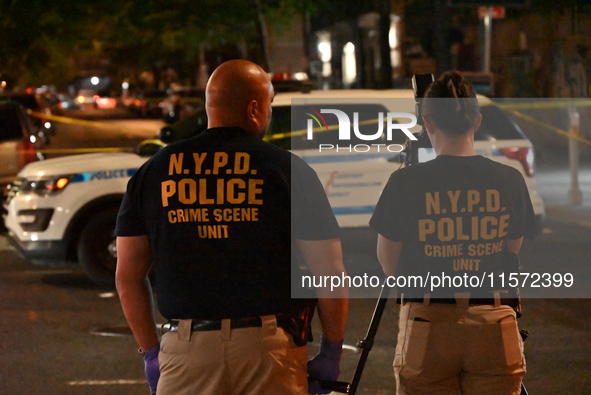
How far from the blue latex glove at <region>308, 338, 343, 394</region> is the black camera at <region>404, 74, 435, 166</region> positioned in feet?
3.11

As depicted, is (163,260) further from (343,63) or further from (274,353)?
(343,63)

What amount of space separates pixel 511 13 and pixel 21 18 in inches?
442

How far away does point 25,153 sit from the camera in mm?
12703

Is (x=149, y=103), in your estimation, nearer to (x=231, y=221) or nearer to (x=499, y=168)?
(x=499, y=168)

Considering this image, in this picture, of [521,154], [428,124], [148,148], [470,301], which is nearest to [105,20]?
[148,148]

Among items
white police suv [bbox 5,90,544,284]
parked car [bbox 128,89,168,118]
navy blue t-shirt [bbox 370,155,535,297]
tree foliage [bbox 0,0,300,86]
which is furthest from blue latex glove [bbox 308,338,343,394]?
parked car [bbox 128,89,168,118]

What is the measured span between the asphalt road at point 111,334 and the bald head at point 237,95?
3.00m

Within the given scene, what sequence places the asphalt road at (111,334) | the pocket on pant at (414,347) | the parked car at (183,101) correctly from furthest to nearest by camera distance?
the parked car at (183,101) → the asphalt road at (111,334) → the pocket on pant at (414,347)

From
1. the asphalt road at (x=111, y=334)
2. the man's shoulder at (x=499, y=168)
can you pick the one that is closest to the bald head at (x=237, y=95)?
the man's shoulder at (x=499, y=168)

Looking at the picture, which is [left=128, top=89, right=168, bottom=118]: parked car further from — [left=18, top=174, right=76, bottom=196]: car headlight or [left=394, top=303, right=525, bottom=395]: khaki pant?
[left=394, top=303, right=525, bottom=395]: khaki pant

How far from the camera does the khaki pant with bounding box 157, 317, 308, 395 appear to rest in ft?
8.96

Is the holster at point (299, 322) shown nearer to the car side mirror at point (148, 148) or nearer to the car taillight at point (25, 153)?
the car side mirror at point (148, 148)

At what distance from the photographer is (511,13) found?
22.2 metres

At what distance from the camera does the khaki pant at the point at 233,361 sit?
2732mm
